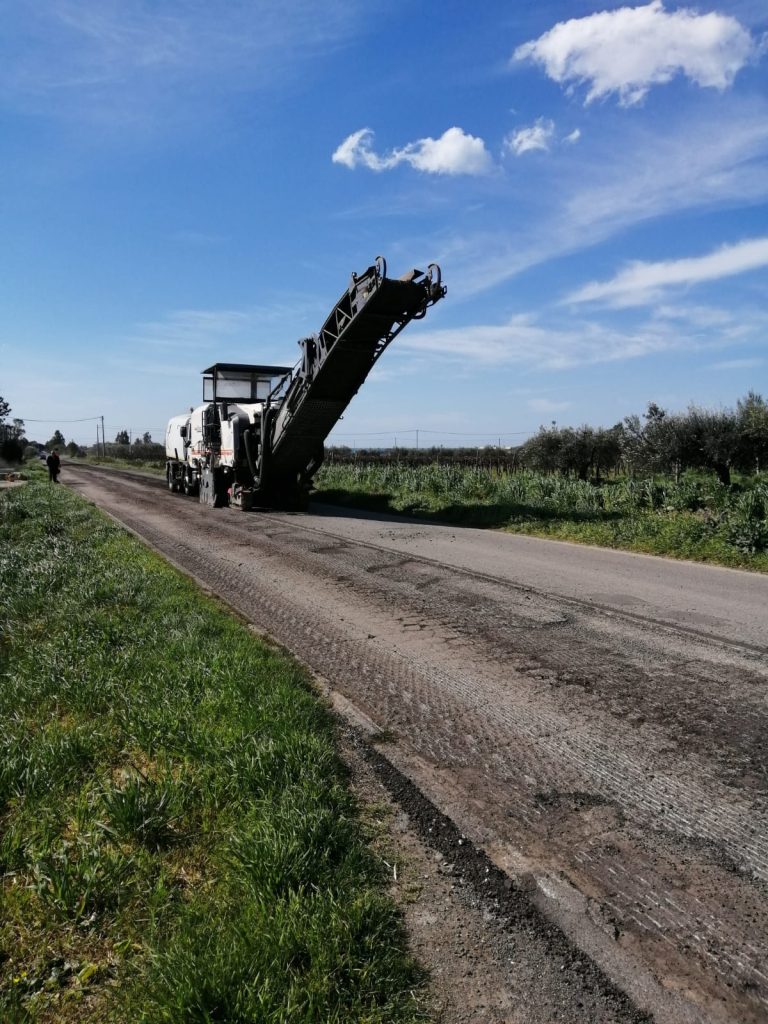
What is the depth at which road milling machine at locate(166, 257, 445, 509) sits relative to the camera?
45.3ft

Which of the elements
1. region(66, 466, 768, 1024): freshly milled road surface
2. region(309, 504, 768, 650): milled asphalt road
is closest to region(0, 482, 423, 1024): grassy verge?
region(66, 466, 768, 1024): freshly milled road surface

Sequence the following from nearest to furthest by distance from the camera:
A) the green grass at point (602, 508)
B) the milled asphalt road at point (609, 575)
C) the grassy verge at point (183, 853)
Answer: the grassy verge at point (183, 853), the milled asphalt road at point (609, 575), the green grass at point (602, 508)

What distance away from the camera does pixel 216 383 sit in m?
20.4

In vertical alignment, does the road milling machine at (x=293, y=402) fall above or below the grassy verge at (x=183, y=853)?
above

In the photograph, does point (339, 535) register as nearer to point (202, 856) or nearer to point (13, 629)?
point (13, 629)

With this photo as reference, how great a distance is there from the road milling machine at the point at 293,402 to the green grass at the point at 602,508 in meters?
3.34

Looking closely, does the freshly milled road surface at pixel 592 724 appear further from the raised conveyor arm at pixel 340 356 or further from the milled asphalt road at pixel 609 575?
the raised conveyor arm at pixel 340 356

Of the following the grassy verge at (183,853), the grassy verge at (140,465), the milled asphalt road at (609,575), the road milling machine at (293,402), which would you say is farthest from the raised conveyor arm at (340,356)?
the grassy verge at (140,465)

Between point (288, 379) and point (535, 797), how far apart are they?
15415 mm

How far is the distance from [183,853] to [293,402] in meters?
14.4

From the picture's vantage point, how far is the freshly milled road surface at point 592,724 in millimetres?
2527

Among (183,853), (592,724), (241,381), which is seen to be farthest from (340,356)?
(183,853)

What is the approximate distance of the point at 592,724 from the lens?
4336mm

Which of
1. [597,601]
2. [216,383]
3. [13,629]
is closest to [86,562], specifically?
[13,629]
